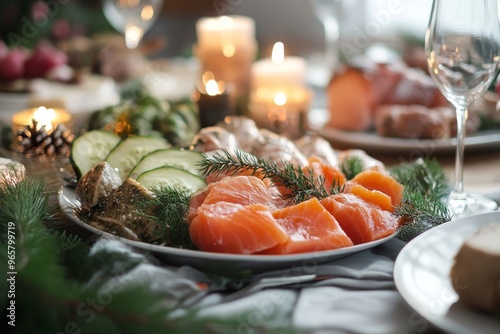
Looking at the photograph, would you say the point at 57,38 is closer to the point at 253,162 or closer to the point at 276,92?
the point at 276,92

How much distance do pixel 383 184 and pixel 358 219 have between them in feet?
0.48

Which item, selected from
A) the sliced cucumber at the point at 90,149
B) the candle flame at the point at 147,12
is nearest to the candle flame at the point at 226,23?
the candle flame at the point at 147,12

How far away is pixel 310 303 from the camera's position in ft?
2.89

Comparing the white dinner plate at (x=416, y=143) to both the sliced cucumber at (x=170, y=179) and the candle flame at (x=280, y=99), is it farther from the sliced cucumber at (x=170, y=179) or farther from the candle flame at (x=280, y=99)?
the sliced cucumber at (x=170, y=179)

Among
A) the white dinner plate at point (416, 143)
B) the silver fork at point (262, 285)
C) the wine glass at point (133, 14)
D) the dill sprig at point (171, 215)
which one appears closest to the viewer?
the silver fork at point (262, 285)

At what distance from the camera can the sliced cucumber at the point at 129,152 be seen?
4.09 ft

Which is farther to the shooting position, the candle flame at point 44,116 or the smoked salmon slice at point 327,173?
the candle flame at point 44,116

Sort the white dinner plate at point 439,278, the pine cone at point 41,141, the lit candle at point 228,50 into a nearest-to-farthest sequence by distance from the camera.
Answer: the white dinner plate at point 439,278, the pine cone at point 41,141, the lit candle at point 228,50

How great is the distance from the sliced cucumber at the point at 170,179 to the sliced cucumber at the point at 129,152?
131 millimetres

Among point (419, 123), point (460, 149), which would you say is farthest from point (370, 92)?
point (460, 149)

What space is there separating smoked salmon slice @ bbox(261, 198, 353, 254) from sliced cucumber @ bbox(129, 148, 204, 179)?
0.24 meters

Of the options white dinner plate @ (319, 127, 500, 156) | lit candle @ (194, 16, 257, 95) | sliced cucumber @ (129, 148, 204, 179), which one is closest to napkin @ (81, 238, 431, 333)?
sliced cucumber @ (129, 148, 204, 179)

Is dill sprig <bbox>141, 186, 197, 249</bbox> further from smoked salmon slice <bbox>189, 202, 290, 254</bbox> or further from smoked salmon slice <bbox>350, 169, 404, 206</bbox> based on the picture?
smoked salmon slice <bbox>350, 169, 404, 206</bbox>

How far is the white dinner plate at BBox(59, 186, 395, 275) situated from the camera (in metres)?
0.92
